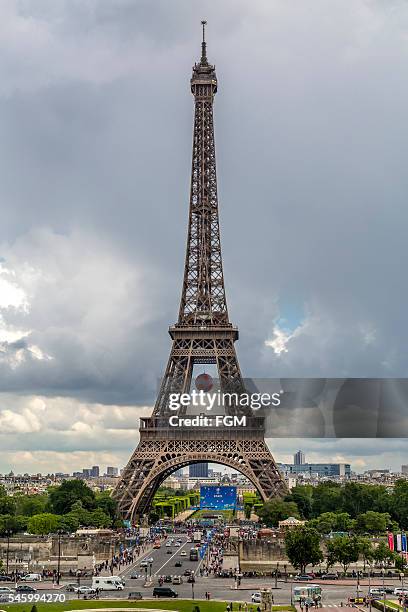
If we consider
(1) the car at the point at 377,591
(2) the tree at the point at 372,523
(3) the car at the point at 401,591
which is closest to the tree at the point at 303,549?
(1) the car at the point at 377,591

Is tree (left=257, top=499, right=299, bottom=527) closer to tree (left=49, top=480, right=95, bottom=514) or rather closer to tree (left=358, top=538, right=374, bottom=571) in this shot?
tree (left=358, top=538, right=374, bottom=571)

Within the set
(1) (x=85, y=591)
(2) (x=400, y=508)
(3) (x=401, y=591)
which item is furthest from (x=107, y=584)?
(2) (x=400, y=508)

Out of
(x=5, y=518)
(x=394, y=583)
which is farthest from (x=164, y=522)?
(x=394, y=583)

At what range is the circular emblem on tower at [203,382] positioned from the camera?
10912 centimetres

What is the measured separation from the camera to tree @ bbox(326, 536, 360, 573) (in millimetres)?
73875

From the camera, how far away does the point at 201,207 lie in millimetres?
116812

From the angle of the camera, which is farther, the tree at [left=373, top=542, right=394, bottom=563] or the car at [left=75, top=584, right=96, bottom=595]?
the tree at [left=373, top=542, right=394, bottom=563]

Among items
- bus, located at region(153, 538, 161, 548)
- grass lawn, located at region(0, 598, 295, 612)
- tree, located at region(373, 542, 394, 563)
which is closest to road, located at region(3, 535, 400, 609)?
grass lawn, located at region(0, 598, 295, 612)

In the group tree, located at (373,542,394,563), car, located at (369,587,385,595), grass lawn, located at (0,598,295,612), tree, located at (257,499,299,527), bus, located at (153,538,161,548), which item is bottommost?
grass lawn, located at (0,598,295,612)

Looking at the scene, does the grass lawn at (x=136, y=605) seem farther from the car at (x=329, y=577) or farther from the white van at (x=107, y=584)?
the car at (x=329, y=577)

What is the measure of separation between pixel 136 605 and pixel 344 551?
2303 cm

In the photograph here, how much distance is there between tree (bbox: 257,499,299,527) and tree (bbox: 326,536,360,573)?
26.9 metres

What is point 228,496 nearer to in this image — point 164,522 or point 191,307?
point 164,522

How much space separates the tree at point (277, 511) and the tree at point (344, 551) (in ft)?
88.2
